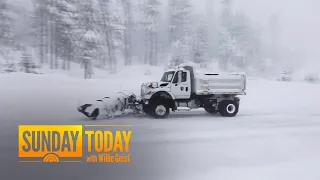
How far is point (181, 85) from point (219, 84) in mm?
1746

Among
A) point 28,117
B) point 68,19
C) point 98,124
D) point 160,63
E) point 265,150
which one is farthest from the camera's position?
point 160,63

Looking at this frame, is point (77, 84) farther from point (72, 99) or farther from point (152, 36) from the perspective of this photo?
point (152, 36)

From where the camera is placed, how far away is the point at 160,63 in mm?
34219

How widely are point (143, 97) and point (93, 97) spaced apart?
6625 millimetres

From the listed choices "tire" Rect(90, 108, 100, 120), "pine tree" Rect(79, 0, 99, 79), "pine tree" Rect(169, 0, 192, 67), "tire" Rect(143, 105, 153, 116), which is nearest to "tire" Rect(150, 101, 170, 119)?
"tire" Rect(143, 105, 153, 116)

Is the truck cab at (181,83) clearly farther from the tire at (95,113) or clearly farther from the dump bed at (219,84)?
the tire at (95,113)

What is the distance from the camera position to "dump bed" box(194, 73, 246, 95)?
11.2 metres

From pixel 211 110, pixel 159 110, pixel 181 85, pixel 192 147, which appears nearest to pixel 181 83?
pixel 181 85

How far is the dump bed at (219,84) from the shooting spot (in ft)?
36.7

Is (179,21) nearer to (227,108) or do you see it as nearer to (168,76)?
(168,76)

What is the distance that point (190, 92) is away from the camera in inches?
444

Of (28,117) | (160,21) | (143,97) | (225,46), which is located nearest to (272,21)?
(225,46)

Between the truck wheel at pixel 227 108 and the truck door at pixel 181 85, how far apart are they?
5.59 ft

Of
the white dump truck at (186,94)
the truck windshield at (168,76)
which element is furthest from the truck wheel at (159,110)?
the truck windshield at (168,76)
